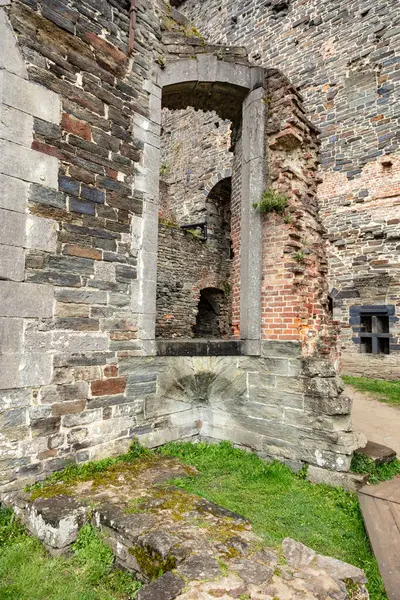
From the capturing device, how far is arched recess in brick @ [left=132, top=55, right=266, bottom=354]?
4.78 meters

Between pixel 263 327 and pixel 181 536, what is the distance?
3.04 metres

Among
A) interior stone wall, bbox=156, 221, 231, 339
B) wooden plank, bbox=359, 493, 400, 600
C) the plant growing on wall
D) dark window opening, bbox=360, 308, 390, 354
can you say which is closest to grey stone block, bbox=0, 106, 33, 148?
wooden plank, bbox=359, 493, 400, 600

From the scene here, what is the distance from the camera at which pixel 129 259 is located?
4.62 metres

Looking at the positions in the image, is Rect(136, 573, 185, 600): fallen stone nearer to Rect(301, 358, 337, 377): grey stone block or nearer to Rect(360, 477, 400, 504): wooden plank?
Rect(360, 477, 400, 504): wooden plank

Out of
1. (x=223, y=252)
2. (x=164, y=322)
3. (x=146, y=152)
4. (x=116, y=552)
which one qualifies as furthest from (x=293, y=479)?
(x=223, y=252)

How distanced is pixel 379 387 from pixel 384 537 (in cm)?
754

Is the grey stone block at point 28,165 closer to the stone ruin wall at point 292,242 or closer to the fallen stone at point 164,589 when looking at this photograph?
the stone ruin wall at point 292,242

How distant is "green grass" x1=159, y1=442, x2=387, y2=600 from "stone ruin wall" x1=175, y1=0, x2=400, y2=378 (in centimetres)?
786

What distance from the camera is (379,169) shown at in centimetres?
1154

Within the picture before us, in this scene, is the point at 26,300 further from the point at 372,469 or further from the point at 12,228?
the point at 372,469

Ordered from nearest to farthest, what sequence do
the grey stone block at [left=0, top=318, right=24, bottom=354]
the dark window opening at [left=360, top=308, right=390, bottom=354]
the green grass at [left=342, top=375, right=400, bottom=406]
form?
the grey stone block at [left=0, top=318, right=24, bottom=354], the green grass at [left=342, top=375, right=400, bottom=406], the dark window opening at [left=360, top=308, right=390, bottom=354]

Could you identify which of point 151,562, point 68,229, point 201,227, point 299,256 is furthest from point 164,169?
point 151,562

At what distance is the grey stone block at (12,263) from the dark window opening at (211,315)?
10.0m

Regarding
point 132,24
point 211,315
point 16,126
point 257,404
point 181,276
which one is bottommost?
point 257,404
